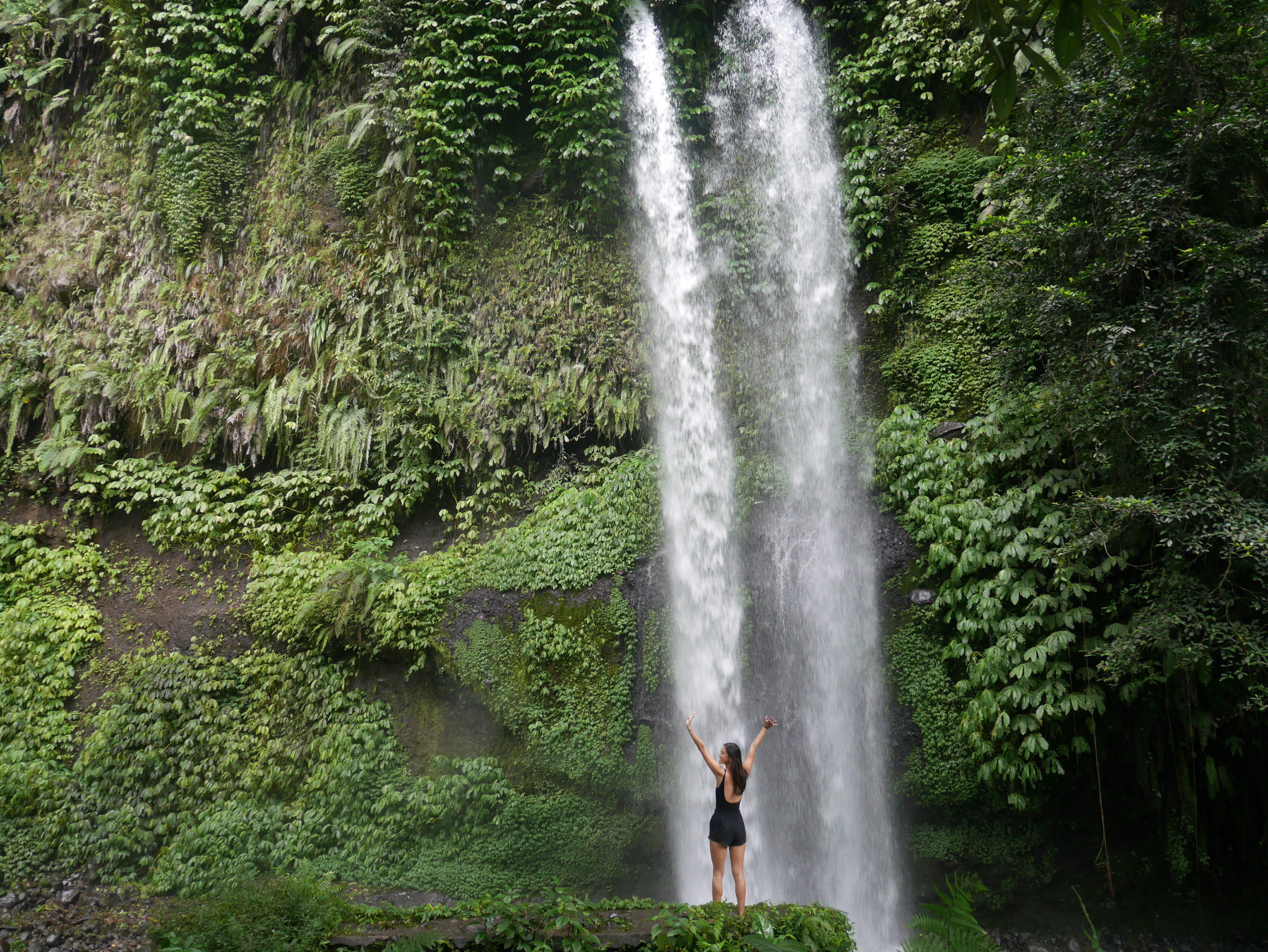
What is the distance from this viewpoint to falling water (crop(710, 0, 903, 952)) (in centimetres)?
642

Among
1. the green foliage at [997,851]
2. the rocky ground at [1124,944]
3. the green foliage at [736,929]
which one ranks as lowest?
the rocky ground at [1124,944]

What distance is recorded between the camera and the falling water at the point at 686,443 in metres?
6.94

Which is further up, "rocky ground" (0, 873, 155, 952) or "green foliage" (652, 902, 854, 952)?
"green foliage" (652, 902, 854, 952)

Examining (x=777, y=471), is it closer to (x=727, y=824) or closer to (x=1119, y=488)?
(x=1119, y=488)

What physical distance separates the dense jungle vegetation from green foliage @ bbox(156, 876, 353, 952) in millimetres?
2161

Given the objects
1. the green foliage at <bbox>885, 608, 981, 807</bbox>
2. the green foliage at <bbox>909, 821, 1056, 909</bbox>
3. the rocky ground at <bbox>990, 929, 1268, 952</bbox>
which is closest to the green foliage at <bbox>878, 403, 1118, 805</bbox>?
the green foliage at <bbox>885, 608, 981, 807</bbox>

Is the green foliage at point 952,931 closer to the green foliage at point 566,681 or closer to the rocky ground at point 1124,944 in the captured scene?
the rocky ground at point 1124,944

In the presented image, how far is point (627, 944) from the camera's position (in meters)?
4.15

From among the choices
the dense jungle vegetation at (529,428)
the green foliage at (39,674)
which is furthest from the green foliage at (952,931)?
the green foliage at (39,674)

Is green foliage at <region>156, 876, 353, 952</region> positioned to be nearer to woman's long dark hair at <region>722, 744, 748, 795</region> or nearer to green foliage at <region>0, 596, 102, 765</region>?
woman's long dark hair at <region>722, 744, 748, 795</region>

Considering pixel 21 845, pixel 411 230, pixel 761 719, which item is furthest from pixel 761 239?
pixel 21 845

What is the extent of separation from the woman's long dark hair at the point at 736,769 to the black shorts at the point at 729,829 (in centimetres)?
20

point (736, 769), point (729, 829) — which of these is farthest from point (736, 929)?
point (736, 769)

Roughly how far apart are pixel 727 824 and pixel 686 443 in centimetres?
461
